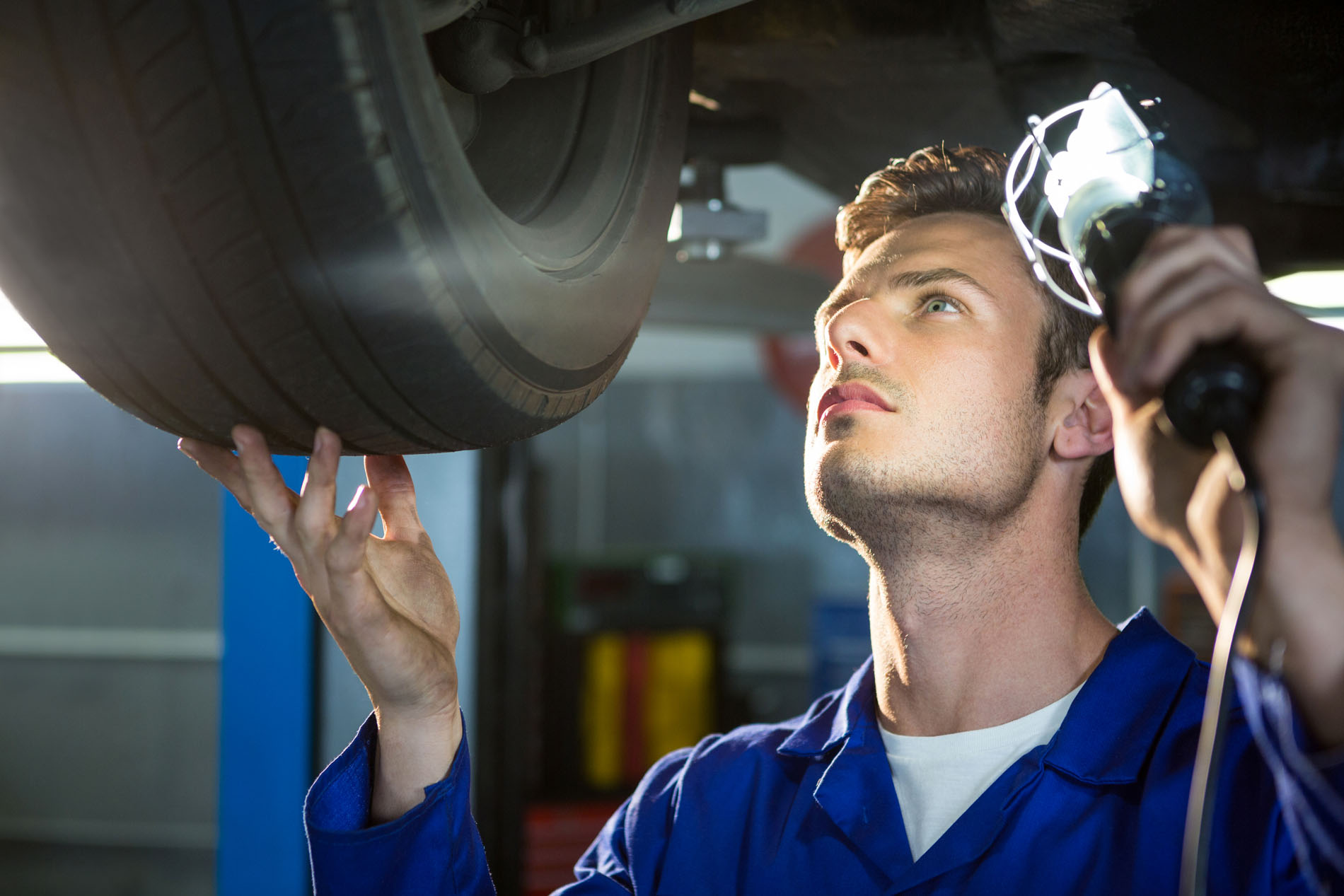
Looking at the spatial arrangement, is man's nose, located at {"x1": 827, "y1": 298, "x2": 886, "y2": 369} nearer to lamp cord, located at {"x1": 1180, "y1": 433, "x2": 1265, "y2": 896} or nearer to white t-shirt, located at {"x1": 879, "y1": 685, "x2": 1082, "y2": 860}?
white t-shirt, located at {"x1": 879, "y1": 685, "x2": 1082, "y2": 860}

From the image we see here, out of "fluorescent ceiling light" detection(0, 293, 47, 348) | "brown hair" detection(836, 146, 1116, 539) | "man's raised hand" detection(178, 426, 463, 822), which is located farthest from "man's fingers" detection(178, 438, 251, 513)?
"fluorescent ceiling light" detection(0, 293, 47, 348)

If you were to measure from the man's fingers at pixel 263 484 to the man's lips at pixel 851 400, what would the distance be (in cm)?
53

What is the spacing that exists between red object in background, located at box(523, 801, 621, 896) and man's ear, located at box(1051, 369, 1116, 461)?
7.89ft

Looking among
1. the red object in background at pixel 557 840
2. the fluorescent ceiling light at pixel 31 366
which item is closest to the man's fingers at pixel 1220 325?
the fluorescent ceiling light at pixel 31 366

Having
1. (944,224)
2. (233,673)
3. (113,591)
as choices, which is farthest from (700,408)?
(944,224)

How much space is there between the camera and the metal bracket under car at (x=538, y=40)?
0.74 meters

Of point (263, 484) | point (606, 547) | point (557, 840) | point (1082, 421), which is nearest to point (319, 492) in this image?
point (263, 484)

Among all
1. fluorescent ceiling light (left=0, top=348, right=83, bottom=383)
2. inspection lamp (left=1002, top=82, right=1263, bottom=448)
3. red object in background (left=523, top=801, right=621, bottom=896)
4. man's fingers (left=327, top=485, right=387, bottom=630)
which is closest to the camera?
inspection lamp (left=1002, top=82, right=1263, bottom=448)

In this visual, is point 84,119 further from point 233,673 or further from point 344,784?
point 233,673

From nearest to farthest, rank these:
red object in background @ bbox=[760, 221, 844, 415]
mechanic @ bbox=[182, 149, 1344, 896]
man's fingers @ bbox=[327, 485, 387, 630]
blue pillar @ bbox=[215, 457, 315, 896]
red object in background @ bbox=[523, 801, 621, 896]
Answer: mechanic @ bbox=[182, 149, 1344, 896]
man's fingers @ bbox=[327, 485, 387, 630]
blue pillar @ bbox=[215, 457, 315, 896]
red object in background @ bbox=[523, 801, 621, 896]
red object in background @ bbox=[760, 221, 844, 415]

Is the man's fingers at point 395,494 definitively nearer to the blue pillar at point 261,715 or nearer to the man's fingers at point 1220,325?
the man's fingers at point 1220,325

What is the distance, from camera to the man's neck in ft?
3.71

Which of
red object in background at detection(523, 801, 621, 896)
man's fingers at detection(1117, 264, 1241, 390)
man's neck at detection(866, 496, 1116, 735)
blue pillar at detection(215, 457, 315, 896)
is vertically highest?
man's fingers at detection(1117, 264, 1241, 390)

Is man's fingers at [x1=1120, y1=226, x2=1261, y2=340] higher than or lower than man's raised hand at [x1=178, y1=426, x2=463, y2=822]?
higher
